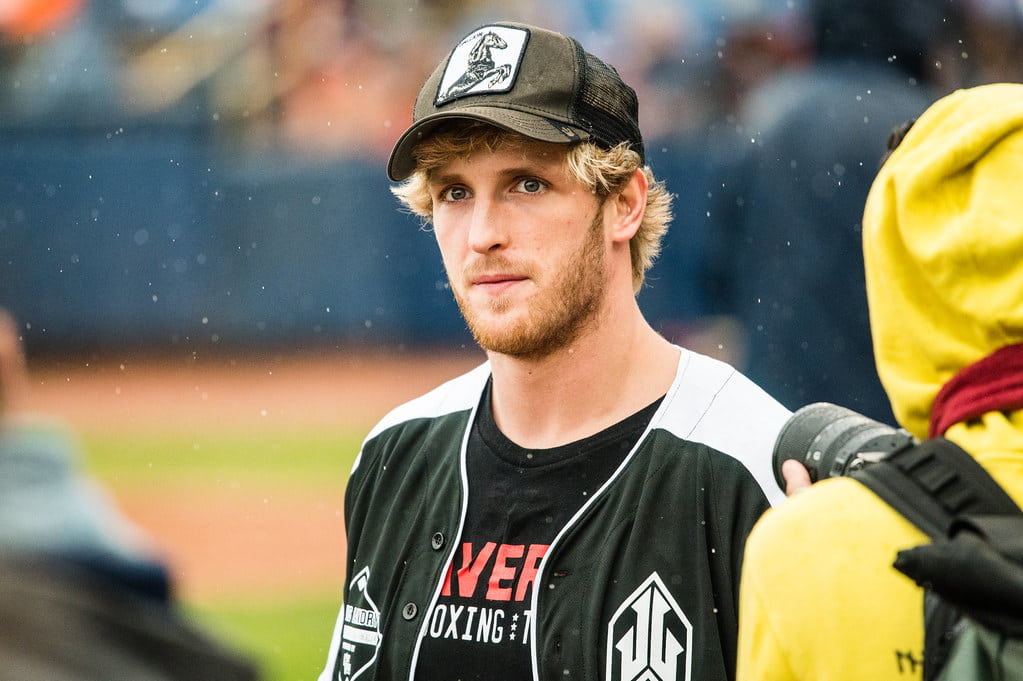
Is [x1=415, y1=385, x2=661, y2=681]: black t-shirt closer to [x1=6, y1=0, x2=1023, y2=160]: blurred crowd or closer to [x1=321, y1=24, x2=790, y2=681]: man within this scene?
[x1=321, y1=24, x2=790, y2=681]: man

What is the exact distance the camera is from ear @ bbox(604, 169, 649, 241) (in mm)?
2855

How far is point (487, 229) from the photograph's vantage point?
271 centimetres

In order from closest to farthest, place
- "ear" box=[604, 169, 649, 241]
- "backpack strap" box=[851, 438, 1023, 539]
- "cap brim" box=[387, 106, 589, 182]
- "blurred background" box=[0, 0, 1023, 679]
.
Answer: "backpack strap" box=[851, 438, 1023, 539], "cap brim" box=[387, 106, 589, 182], "ear" box=[604, 169, 649, 241], "blurred background" box=[0, 0, 1023, 679]

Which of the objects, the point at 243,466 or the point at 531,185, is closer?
the point at 531,185

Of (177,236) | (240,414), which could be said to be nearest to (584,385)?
(240,414)

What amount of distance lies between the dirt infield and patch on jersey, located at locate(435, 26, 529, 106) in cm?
579

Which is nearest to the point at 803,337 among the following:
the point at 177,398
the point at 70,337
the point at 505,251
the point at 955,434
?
the point at 505,251

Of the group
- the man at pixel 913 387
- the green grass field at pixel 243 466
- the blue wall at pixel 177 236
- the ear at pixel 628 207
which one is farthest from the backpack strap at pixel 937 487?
the blue wall at pixel 177 236

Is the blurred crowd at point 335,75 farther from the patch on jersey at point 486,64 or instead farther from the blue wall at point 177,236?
the patch on jersey at point 486,64

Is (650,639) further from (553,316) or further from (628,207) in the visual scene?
(628,207)

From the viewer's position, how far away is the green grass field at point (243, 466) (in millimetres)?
7613

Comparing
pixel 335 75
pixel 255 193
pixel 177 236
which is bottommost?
pixel 177 236

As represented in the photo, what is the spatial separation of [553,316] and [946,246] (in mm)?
1242

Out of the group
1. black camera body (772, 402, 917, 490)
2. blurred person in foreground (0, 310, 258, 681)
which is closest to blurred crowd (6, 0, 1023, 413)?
black camera body (772, 402, 917, 490)
